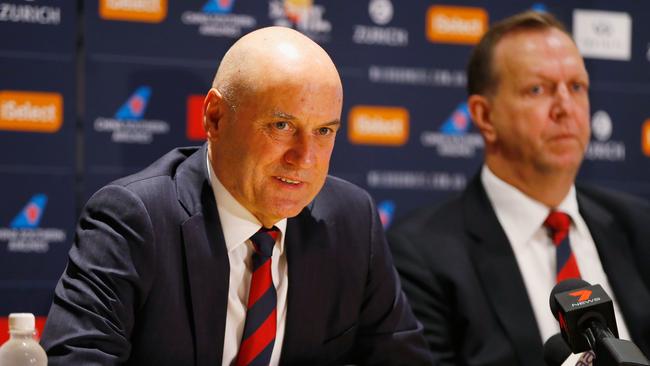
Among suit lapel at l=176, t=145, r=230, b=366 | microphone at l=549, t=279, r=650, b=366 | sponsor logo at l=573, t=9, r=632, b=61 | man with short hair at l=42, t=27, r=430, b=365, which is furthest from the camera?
sponsor logo at l=573, t=9, r=632, b=61

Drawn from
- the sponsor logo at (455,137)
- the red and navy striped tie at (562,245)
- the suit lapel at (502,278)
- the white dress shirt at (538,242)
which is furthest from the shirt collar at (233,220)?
the sponsor logo at (455,137)

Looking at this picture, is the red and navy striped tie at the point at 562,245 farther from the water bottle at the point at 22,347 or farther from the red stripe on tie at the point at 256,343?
the water bottle at the point at 22,347

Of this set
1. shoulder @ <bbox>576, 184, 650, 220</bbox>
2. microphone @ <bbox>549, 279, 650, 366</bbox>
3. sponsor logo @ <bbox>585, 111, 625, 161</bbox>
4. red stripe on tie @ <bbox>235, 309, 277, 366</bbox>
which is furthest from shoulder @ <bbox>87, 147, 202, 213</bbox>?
sponsor logo @ <bbox>585, 111, 625, 161</bbox>

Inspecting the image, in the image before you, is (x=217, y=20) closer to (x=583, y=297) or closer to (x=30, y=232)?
(x=30, y=232)

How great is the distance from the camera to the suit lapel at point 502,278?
3393 millimetres

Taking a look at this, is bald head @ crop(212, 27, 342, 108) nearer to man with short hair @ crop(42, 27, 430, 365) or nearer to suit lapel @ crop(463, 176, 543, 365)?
man with short hair @ crop(42, 27, 430, 365)

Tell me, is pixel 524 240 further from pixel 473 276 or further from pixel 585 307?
pixel 585 307

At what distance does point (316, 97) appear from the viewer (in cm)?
253

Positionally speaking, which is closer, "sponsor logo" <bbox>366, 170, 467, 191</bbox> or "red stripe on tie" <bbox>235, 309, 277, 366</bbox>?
"red stripe on tie" <bbox>235, 309, 277, 366</bbox>

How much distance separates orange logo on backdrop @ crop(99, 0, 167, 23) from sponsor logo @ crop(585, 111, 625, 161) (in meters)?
2.18

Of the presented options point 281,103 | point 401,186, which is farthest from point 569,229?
point 281,103

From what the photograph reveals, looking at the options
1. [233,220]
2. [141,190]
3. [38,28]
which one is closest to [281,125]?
[233,220]

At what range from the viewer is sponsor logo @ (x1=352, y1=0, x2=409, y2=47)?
439 centimetres

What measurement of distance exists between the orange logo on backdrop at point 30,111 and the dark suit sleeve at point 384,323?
1622mm
